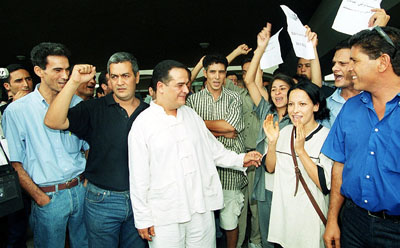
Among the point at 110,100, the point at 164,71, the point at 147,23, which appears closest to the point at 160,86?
the point at 164,71

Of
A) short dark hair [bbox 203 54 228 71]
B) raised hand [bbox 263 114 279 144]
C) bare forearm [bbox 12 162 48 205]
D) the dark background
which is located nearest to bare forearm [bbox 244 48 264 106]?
short dark hair [bbox 203 54 228 71]

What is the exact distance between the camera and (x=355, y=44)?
1.40 meters

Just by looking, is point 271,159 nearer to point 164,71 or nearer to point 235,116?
point 235,116

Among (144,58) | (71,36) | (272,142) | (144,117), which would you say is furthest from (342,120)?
(144,58)

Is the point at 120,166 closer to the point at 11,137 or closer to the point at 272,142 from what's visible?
the point at 11,137

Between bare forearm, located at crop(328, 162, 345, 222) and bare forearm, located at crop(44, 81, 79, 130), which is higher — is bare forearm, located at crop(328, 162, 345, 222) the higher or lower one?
the lower one

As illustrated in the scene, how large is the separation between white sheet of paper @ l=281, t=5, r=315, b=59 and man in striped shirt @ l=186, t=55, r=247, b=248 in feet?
2.43

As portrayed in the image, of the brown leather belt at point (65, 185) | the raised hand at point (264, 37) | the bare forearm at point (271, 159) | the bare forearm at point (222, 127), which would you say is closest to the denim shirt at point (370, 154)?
the bare forearm at point (271, 159)

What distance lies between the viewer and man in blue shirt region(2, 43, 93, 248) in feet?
5.82

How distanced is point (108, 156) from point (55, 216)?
511 millimetres

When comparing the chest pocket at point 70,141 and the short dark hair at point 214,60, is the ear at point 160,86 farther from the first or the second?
the short dark hair at point 214,60

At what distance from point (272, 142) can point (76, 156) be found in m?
1.39

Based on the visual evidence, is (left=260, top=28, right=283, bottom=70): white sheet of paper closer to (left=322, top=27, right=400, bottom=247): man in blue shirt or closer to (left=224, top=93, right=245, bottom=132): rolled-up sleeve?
(left=224, top=93, right=245, bottom=132): rolled-up sleeve

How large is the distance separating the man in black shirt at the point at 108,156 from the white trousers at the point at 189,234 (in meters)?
0.29
